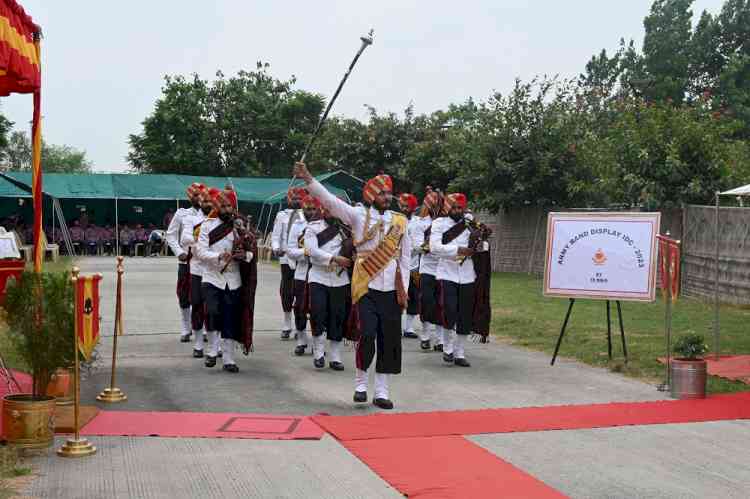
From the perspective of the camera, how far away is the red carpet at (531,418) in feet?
26.0

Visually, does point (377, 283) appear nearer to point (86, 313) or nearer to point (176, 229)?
point (86, 313)

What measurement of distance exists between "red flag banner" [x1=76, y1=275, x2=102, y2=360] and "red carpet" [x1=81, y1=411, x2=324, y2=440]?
768 millimetres

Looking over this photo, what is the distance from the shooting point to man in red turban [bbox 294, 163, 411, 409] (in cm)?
908

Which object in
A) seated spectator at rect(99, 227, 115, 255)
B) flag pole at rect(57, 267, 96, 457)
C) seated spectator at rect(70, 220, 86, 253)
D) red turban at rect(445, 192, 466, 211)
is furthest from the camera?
seated spectator at rect(99, 227, 115, 255)

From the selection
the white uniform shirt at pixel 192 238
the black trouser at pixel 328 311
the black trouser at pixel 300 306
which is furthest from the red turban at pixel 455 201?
the white uniform shirt at pixel 192 238

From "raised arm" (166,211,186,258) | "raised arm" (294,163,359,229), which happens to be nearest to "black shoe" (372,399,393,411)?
"raised arm" (294,163,359,229)

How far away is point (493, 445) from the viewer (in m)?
7.50

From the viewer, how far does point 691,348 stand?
9945 mm

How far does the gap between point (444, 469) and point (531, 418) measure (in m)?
2.03

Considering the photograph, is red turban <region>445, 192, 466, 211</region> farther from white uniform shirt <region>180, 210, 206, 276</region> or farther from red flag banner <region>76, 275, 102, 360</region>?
red flag banner <region>76, 275, 102, 360</region>

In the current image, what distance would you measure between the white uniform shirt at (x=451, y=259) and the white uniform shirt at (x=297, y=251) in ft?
5.80

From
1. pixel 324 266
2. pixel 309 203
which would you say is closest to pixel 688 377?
pixel 324 266

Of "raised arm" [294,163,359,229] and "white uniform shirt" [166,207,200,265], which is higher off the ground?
"raised arm" [294,163,359,229]

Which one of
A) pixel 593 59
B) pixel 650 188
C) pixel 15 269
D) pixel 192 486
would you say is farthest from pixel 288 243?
pixel 593 59
